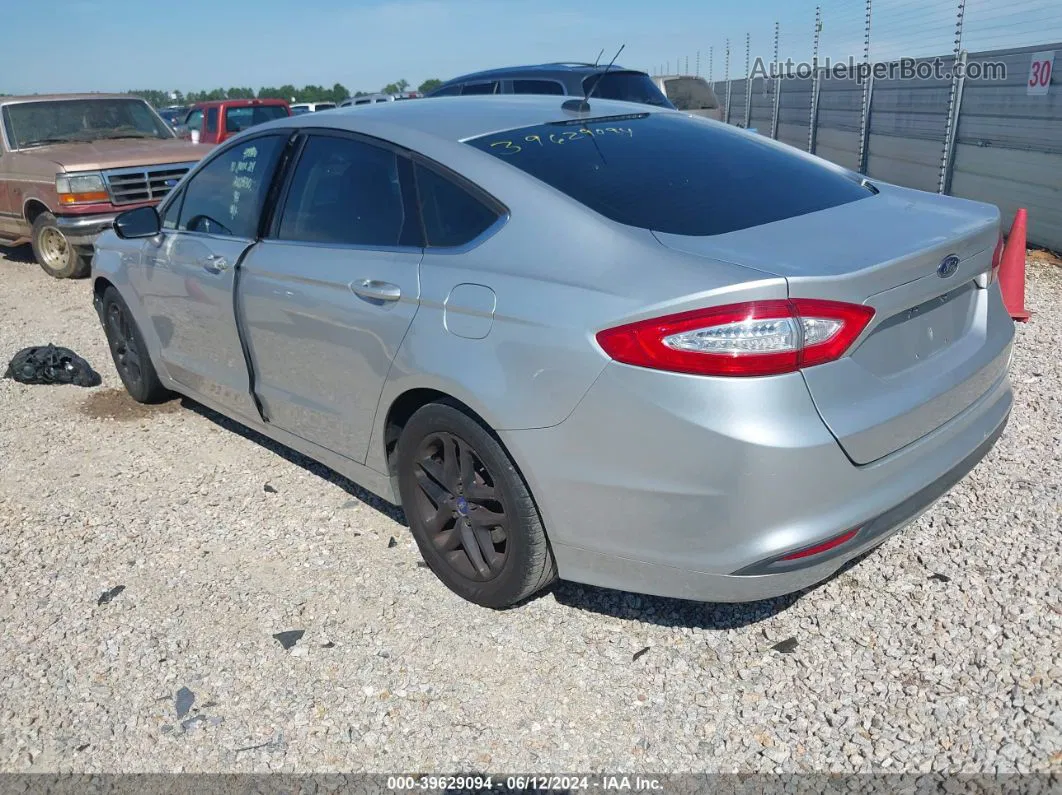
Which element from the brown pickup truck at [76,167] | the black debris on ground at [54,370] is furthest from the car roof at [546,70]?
the black debris on ground at [54,370]

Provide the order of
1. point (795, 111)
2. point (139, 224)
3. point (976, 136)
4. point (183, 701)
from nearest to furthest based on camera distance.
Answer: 1. point (183, 701)
2. point (139, 224)
3. point (976, 136)
4. point (795, 111)

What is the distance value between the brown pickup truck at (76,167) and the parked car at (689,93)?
303 inches

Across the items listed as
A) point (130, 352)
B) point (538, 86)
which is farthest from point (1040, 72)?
point (130, 352)

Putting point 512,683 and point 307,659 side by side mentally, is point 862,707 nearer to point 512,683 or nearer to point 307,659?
point 512,683

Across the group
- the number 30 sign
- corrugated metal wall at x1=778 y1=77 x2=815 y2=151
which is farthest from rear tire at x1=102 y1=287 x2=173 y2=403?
corrugated metal wall at x1=778 y1=77 x2=815 y2=151

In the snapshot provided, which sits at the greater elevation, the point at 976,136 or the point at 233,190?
the point at 233,190

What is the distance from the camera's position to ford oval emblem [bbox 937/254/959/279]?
2.77 meters

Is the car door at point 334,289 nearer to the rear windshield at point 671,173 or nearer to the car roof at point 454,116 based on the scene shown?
the car roof at point 454,116

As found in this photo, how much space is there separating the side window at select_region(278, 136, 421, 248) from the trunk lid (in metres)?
1.16

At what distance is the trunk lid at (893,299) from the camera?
250 centimetres

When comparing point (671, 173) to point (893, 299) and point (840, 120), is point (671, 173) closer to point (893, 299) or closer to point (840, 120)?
point (893, 299)

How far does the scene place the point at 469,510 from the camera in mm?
3209

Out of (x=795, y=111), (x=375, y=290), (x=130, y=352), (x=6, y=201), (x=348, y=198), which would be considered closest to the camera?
(x=375, y=290)

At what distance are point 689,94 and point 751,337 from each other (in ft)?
45.0
